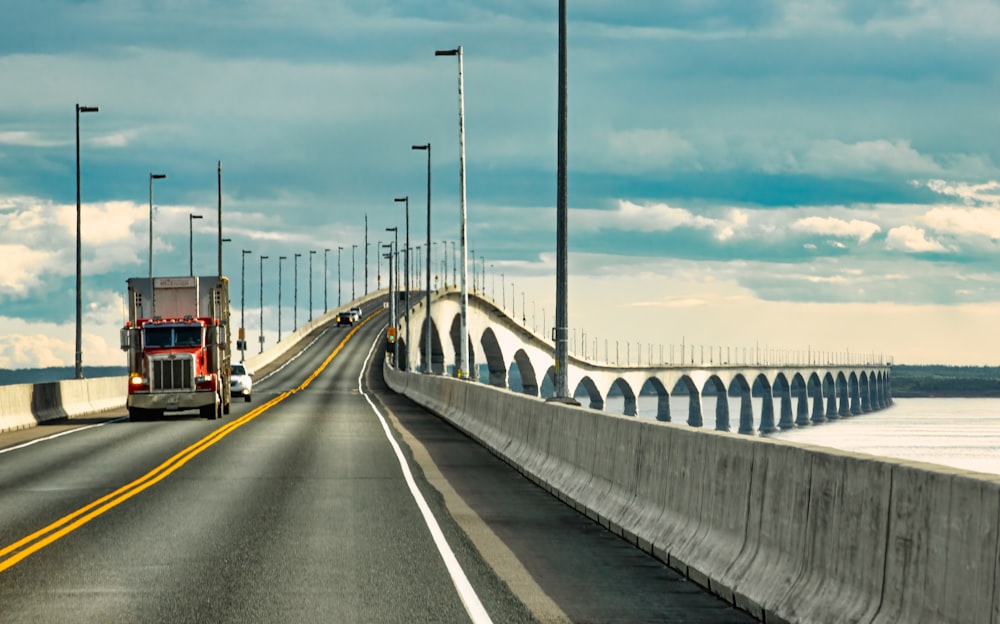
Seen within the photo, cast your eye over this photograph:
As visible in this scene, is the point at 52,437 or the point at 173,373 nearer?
the point at 52,437

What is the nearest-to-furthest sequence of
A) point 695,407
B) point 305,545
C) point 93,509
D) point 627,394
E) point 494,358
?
1. point 305,545
2. point 93,509
3. point 494,358
4. point 627,394
5. point 695,407

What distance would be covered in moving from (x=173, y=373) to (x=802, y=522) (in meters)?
29.8

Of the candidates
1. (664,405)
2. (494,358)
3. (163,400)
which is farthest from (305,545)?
(664,405)

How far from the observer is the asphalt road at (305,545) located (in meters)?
9.57

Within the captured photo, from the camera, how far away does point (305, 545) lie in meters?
12.7

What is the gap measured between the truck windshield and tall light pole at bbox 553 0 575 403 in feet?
55.0

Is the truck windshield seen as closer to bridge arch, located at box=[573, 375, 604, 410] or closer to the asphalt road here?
the asphalt road

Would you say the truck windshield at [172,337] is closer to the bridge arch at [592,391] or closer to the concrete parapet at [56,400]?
the concrete parapet at [56,400]

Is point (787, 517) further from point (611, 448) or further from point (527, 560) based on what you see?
point (611, 448)

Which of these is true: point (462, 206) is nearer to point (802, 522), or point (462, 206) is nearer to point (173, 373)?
point (173, 373)

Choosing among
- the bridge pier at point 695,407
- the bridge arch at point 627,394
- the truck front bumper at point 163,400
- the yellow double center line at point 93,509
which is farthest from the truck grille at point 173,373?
the bridge pier at point 695,407

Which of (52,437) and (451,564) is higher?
(451,564)

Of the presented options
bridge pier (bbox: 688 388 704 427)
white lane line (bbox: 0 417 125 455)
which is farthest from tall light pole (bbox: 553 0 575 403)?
bridge pier (bbox: 688 388 704 427)

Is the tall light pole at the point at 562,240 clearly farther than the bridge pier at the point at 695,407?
No
